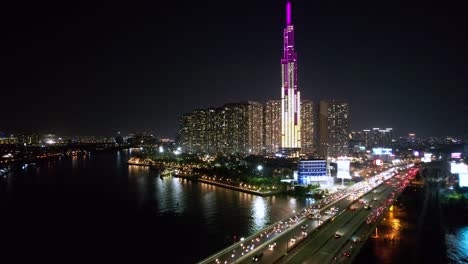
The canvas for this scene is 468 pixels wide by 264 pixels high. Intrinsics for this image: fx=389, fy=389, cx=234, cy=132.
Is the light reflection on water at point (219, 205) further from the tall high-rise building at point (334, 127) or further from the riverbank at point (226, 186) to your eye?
the tall high-rise building at point (334, 127)

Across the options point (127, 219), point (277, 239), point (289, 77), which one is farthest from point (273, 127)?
point (277, 239)

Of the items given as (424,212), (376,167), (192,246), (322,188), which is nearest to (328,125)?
Result: (376,167)

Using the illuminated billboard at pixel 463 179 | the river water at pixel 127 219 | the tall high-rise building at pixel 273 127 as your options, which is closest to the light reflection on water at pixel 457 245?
the illuminated billboard at pixel 463 179

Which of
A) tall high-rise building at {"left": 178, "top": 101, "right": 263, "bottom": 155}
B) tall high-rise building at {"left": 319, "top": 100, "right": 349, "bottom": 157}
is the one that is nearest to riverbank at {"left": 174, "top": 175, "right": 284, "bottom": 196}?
tall high-rise building at {"left": 178, "top": 101, "right": 263, "bottom": 155}

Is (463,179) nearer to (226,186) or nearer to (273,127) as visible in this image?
(226,186)

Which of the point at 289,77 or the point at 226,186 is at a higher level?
the point at 289,77

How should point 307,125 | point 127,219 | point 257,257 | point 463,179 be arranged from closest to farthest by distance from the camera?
point 257,257, point 127,219, point 463,179, point 307,125
